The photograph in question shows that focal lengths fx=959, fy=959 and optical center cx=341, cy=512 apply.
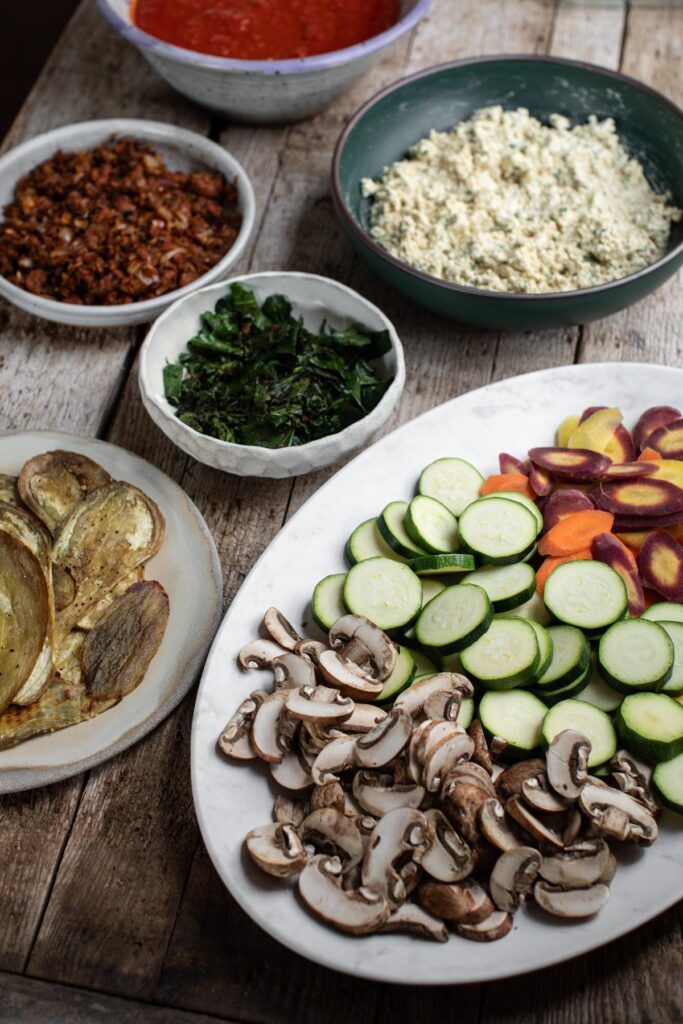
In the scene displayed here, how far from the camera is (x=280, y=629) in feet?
6.35

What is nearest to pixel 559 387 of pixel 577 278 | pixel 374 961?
pixel 577 278

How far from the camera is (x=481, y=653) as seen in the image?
1.83m

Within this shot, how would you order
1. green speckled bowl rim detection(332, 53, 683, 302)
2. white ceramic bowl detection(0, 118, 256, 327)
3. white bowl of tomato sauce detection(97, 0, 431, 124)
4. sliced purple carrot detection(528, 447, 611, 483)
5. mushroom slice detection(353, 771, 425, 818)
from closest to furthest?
mushroom slice detection(353, 771, 425, 818) → sliced purple carrot detection(528, 447, 611, 483) → green speckled bowl rim detection(332, 53, 683, 302) → white ceramic bowl detection(0, 118, 256, 327) → white bowl of tomato sauce detection(97, 0, 431, 124)

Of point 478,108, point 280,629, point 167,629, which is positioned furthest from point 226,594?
point 478,108

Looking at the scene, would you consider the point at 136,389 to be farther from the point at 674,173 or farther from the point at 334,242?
the point at 674,173

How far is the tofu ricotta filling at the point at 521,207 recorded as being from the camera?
2.53 m

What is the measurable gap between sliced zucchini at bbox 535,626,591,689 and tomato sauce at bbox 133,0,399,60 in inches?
78.3

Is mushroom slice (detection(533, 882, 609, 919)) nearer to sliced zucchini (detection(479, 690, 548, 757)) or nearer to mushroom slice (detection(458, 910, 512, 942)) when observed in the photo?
mushroom slice (detection(458, 910, 512, 942))

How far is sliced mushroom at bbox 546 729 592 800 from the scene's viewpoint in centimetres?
164

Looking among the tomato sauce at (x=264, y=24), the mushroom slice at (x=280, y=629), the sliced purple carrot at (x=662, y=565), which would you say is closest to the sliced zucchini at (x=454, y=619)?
the mushroom slice at (x=280, y=629)

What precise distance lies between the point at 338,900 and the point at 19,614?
87 cm

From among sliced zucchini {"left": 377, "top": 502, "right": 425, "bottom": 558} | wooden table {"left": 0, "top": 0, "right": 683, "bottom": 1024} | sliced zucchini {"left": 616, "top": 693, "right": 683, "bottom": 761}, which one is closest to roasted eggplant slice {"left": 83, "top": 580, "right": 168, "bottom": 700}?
wooden table {"left": 0, "top": 0, "right": 683, "bottom": 1024}

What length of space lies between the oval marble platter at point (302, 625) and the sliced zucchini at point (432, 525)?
117 mm

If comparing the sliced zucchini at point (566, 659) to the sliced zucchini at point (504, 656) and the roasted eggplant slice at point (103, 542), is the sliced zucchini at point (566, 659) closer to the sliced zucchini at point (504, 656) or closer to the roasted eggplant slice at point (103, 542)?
the sliced zucchini at point (504, 656)
